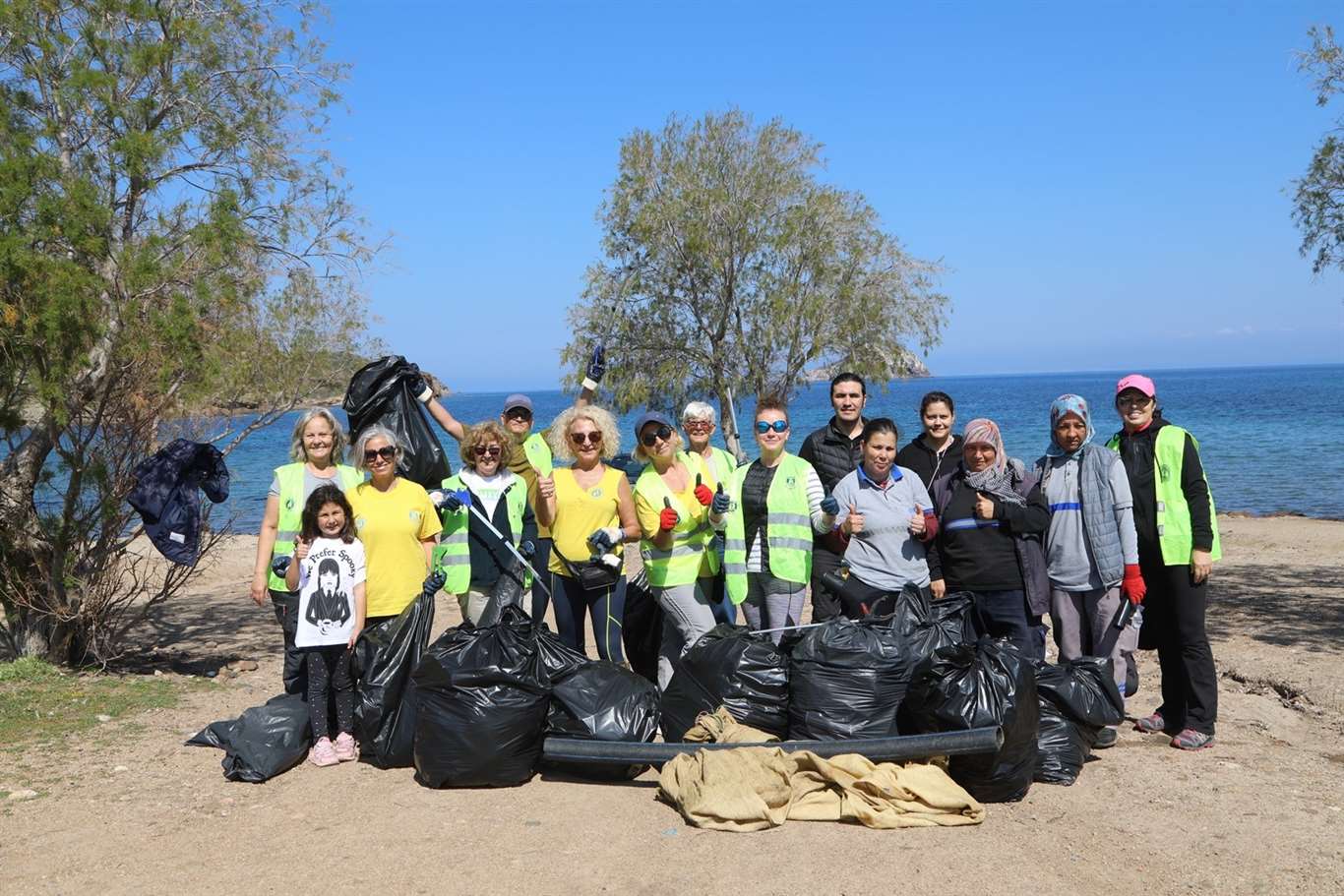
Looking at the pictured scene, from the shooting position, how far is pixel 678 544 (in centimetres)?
549

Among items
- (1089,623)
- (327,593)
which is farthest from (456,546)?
(1089,623)

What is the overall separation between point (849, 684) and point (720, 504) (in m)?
1.01

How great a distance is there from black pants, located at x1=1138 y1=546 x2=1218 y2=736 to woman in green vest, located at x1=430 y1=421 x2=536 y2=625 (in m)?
3.19

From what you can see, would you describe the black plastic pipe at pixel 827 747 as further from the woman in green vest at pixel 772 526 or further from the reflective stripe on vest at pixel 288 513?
the reflective stripe on vest at pixel 288 513

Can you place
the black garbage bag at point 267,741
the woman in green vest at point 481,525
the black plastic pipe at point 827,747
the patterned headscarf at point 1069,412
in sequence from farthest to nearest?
the woman in green vest at point 481,525
the patterned headscarf at point 1069,412
the black garbage bag at point 267,741
the black plastic pipe at point 827,747

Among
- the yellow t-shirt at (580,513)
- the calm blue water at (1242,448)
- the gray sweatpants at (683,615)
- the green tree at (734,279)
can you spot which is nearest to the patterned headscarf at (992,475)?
the gray sweatpants at (683,615)

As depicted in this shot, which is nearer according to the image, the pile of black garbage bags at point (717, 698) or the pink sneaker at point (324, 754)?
the pile of black garbage bags at point (717, 698)

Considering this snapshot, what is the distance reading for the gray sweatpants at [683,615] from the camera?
17.9 feet

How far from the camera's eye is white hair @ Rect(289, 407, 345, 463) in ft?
18.2

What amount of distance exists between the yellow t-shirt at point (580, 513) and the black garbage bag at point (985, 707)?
183 centimetres

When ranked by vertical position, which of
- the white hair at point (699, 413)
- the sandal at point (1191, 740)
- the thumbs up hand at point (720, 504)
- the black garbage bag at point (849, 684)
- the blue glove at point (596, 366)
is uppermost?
the blue glove at point (596, 366)

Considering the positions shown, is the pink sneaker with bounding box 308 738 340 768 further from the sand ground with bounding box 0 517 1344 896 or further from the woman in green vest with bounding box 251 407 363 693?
the woman in green vest with bounding box 251 407 363 693

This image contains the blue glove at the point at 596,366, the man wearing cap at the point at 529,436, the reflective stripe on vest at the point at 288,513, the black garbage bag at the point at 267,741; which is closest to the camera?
the black garbage bag at the point at 267,741

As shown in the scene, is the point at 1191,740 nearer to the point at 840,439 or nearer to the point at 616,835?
the point at 840,439
